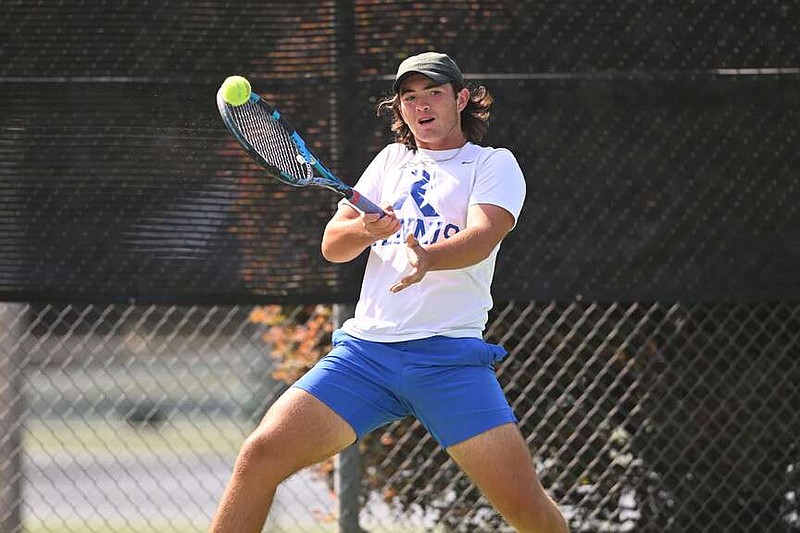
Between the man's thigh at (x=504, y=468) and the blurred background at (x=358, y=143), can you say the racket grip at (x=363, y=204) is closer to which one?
the man's thigh at (x=504, y=468)

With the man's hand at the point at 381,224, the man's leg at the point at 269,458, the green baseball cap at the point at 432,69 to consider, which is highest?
the green baseball cap at the point at 432,69

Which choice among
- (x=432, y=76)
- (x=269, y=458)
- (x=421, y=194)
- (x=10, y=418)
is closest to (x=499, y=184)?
(x=421, y=194)

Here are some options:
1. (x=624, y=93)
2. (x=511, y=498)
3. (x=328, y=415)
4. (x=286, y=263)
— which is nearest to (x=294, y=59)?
(x=286, y=263)

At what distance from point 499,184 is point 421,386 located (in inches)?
23.8

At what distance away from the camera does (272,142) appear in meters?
3.75

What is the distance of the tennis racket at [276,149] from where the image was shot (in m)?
3.56

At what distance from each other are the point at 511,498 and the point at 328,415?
549 mm

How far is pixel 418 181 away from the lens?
3982 mm

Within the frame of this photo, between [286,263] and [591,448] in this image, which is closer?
[286,263]

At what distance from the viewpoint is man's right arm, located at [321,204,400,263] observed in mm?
3639

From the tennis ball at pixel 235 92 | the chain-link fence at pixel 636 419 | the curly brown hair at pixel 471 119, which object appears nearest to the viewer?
the tennis ball at pixel 235 92

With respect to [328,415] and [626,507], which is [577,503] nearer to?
[626,507]

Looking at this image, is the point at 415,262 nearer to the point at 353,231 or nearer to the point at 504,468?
the point at 353,231

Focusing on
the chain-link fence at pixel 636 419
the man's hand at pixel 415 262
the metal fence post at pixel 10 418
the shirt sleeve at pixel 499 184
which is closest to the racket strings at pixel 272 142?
the man's hand at pixel 415 262
